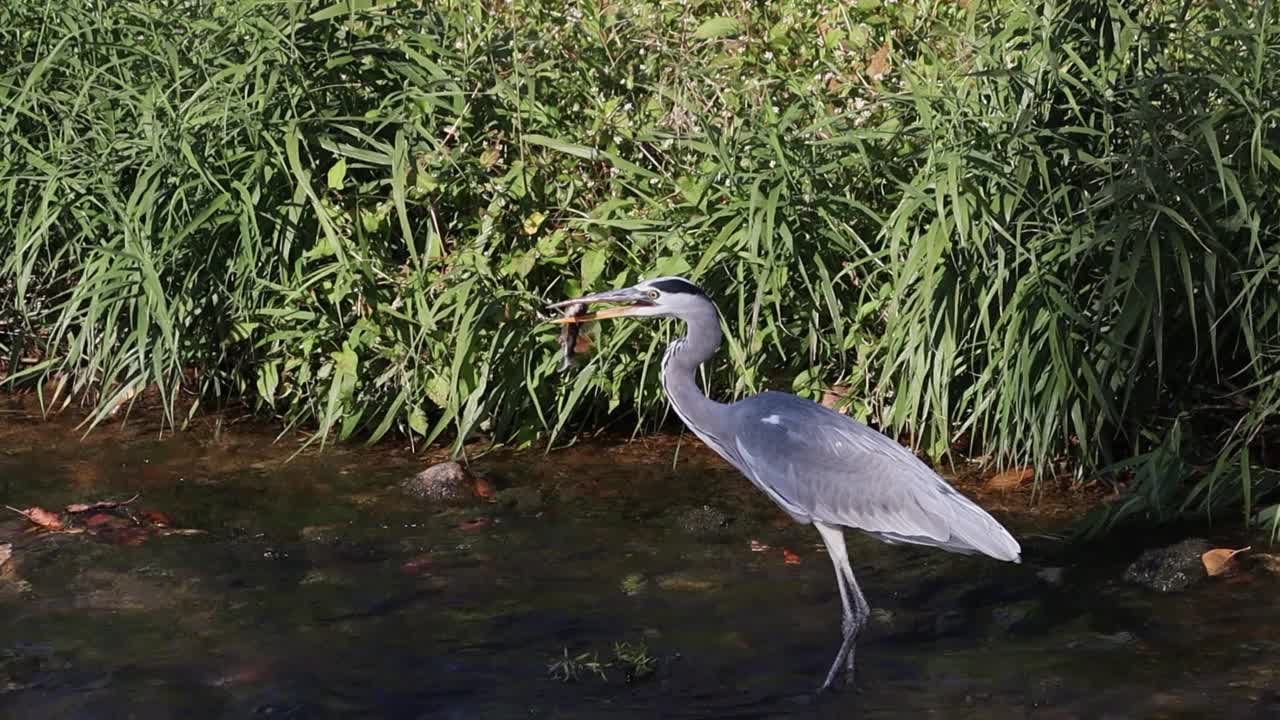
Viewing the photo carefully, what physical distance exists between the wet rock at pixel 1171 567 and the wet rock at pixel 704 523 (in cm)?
131

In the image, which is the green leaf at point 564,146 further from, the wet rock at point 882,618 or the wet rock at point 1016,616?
the wet rock at point 1016,616

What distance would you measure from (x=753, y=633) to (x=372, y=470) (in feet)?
6.40

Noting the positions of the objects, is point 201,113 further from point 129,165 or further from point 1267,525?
point 1267,525

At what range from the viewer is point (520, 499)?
224 inches

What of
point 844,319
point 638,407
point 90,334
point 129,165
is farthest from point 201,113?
point 844,319

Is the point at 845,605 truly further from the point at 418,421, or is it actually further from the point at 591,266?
the point at 418,421

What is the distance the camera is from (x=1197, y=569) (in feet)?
15.8

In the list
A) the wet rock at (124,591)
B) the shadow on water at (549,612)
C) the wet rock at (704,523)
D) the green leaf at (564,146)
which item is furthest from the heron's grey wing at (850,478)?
the wet rock at (124,591)

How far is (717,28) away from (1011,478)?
1994 mm

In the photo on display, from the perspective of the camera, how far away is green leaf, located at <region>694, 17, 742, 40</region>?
616 centimetres

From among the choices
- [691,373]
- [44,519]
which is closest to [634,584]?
[691,373]

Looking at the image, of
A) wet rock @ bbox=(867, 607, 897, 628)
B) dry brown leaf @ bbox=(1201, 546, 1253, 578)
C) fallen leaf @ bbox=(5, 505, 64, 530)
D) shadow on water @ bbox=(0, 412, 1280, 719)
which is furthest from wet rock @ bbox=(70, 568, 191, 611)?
dry brown leaf @ bbox=(1201, 546, 1253, 578)

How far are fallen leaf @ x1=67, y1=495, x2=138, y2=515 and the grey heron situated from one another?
1.78 m

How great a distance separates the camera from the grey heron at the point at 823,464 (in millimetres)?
4594
